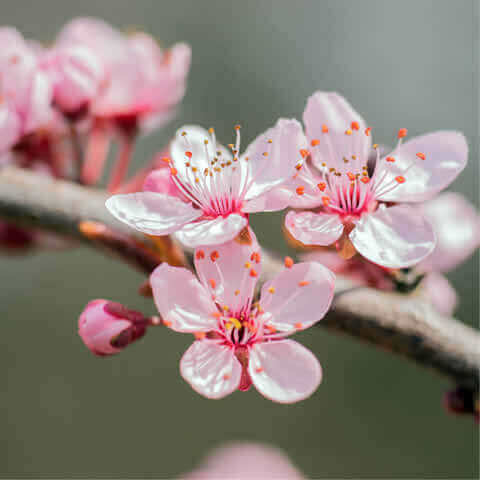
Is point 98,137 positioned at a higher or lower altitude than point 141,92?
lower

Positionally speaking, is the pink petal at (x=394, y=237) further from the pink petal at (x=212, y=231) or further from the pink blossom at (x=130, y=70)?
the pink blossom at (x=130, y=70)

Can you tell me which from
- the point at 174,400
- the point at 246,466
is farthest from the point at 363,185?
the point at 174,400

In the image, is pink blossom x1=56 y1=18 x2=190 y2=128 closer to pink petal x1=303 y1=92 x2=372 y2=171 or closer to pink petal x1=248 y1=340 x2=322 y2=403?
pink petal x1=303 y1=92 x2=372 y2=171

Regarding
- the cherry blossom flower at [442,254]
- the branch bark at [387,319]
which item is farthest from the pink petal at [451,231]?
the branch bark at [387,319]

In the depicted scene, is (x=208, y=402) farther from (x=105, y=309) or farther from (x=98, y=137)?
(x=105, y=309)

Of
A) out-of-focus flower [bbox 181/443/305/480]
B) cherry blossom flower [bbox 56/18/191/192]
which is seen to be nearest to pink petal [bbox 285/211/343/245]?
cherry blossom flower [bbox 56/18/191/192]

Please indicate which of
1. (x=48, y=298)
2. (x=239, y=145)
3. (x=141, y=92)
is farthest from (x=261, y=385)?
(x=48, y=298)

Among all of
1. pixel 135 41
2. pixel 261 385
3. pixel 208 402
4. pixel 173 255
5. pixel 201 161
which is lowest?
pixel 208 402
